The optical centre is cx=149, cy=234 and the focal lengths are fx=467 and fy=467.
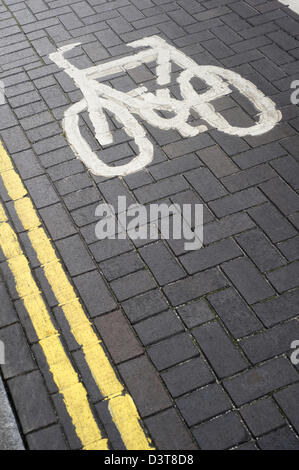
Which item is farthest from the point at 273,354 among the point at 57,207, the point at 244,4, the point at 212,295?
the point at 244,4

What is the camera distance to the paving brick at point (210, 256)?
11.3 ft

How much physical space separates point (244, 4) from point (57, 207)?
4.05 meters

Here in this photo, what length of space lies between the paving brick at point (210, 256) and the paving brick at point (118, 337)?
0.64 metres

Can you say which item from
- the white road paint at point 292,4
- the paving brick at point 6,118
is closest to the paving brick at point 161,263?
the paving brick at point 6,118

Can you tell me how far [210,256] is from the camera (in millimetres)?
3504

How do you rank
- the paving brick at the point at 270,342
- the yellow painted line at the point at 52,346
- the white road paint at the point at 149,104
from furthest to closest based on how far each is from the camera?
the white road paint at the point at 149,104, the paving brick at the point at 270,342, the yellow painted line at the point at 52,346

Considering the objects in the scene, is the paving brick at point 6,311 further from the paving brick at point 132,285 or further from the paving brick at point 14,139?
the paving brick at point 14,139

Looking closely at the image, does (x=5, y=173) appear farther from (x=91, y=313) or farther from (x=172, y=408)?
(x=172, y=408)

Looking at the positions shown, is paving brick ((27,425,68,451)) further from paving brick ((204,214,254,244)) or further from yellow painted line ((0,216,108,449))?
paving brick ((204,214,254,244))

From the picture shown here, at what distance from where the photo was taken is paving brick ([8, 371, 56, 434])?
9.04 ft

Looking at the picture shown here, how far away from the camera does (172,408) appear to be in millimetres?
2783

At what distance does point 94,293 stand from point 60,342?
0.43 metres

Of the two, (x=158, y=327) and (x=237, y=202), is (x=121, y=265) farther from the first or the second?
(x=237, y=202)
